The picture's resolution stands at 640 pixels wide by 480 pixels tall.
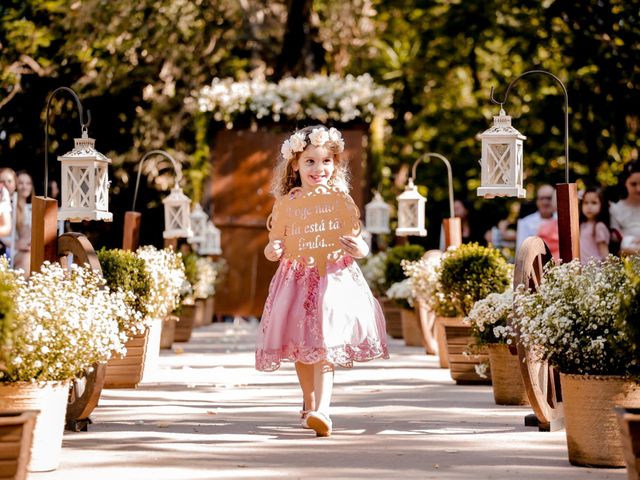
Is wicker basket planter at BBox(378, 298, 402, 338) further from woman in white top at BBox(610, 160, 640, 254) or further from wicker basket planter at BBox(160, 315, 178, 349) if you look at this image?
woman in white top at BBox(610, 160, 640, 254)

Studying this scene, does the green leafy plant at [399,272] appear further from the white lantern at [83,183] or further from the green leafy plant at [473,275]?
the white lantern at [83,183]

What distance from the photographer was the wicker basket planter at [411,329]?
17.5 meters

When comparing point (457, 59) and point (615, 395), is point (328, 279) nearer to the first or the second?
point (615, 395)

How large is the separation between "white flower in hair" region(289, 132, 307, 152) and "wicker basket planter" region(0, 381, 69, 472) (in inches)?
104

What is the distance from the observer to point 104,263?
11.4m

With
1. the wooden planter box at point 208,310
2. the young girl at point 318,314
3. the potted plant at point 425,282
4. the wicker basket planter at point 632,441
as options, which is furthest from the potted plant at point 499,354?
the wooden planter box at point 208,310

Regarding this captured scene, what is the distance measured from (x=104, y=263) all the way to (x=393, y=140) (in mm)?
17236

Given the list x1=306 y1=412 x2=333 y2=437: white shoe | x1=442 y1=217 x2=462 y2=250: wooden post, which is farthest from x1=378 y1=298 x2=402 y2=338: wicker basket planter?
x1=306 y1=412 x2=333 y2=437: white shoe

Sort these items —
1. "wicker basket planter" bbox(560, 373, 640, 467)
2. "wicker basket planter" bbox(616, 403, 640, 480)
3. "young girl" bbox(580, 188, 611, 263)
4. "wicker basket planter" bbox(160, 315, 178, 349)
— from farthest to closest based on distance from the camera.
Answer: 1. "wicker basket planter" bbox(160, 315, 178, 349)
2. "young girl" bbox(580, 188, 611, 263)
3. "wicker basket planter" bbox(560, 373, 640, 467)
4. "wicker basket planter" bbox(616, 403, 640, 480)

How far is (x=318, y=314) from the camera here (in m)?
8.77

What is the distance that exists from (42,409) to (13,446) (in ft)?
2.74

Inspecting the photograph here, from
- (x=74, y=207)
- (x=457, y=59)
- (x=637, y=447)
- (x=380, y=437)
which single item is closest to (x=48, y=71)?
(x=457, y=59)

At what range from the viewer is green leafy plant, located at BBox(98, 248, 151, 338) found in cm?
1137

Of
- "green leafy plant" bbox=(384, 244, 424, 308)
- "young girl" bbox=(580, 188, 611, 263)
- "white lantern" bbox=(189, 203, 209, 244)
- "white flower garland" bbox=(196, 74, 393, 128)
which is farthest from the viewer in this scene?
"white flower garland" bbox=(196, 74, 393, 128)
